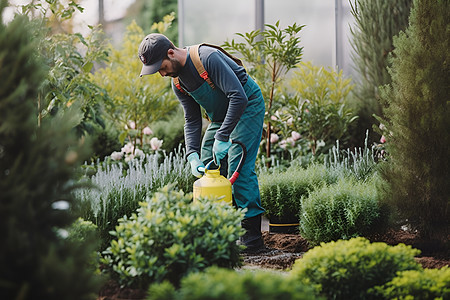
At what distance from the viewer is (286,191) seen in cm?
441

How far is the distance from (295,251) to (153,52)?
1767 millimetres

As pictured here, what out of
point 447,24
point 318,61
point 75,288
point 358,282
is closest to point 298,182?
point 447,24

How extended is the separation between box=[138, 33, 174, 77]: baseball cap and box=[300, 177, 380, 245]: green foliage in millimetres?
1407

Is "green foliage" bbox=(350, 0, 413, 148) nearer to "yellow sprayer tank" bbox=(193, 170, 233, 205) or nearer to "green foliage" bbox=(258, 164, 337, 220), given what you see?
"green foliage" bbox=(258, 164, 337, 220)

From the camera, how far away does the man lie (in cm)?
347

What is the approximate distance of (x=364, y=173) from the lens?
15.7 ft

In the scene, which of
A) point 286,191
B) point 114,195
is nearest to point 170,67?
point 114,195

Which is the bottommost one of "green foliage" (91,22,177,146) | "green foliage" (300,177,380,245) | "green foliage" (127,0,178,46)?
"green foliage" (300,177,380,245)

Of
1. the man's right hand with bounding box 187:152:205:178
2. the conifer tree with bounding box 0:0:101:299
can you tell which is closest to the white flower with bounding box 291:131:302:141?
the man's right hand with bounding box 187:152:205:178

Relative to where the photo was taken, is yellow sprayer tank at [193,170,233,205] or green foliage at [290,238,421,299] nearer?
green foliage at [290,238,421,299]

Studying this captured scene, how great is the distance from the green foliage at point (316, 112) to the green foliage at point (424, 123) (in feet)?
8.60

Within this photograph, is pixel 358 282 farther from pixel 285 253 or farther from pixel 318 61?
pixel 318 61

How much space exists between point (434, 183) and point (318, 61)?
16.4ft

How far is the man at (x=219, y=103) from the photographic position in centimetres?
347
